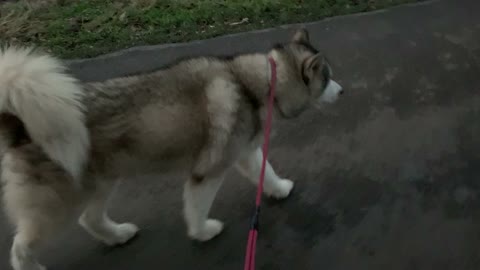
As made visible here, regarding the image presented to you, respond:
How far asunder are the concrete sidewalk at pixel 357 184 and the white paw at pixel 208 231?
52 mm

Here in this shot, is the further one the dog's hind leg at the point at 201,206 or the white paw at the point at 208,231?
the white paw at the point at 208,231

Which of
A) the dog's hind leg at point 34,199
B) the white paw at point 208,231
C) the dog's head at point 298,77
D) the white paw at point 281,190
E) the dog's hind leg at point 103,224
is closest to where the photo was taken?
the dog's hind leg at point 34,199

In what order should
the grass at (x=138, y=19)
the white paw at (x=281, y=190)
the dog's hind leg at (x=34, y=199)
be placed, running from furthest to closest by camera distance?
the grass at (x=138, y=19), the white paw at (x=281, y=190), the dog's hind leg at (x=34, y=199)

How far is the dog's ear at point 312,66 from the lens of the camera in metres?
2.61

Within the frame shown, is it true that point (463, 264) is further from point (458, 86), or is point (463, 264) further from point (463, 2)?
point (463, 2)

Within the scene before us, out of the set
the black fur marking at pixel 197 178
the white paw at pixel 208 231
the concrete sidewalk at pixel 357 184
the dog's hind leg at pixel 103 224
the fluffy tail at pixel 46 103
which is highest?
the fluffy tail at pixel 46 103

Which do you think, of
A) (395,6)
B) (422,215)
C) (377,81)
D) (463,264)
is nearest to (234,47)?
(377,81)

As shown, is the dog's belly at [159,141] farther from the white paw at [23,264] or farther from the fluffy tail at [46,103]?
the white paw at [23,264]

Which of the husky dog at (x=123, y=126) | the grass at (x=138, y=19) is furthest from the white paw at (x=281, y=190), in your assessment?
the grass at (x=138, y=19)

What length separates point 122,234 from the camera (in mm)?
2977

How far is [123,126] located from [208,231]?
2.99ft

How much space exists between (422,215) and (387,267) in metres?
0.46

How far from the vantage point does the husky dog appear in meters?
2.14

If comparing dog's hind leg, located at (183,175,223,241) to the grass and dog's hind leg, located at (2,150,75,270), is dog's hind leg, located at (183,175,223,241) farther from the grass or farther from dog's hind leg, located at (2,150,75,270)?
the grass
